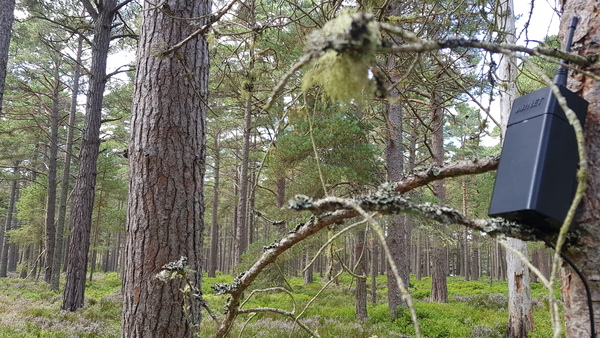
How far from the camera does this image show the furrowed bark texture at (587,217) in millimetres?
772

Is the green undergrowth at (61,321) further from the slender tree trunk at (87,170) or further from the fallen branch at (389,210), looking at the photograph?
the fallen branch at (389,210)

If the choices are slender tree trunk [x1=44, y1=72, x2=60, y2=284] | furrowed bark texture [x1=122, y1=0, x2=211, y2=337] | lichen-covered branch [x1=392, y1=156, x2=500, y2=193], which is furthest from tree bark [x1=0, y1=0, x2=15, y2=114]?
slender tree trunk [x1=44, y1=72, x2=60, y2=284]

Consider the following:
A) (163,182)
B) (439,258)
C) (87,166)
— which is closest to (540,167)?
(163,182)

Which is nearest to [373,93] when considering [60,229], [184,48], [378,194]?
[378,194]

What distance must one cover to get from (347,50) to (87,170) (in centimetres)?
885

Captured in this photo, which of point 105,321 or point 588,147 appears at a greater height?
point 588,147

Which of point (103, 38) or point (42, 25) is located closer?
point (103, 38)

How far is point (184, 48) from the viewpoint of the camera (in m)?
2.26

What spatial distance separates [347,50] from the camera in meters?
0.55

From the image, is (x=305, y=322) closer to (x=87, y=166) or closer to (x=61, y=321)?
(x=61, y=321)

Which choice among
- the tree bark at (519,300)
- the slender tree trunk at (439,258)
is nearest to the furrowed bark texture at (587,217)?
the tree bark at (519,300)

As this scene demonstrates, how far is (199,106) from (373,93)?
6.07 ft

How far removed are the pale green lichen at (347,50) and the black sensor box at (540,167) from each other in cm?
40

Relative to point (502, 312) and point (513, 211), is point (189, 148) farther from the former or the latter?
point (502, 312)
